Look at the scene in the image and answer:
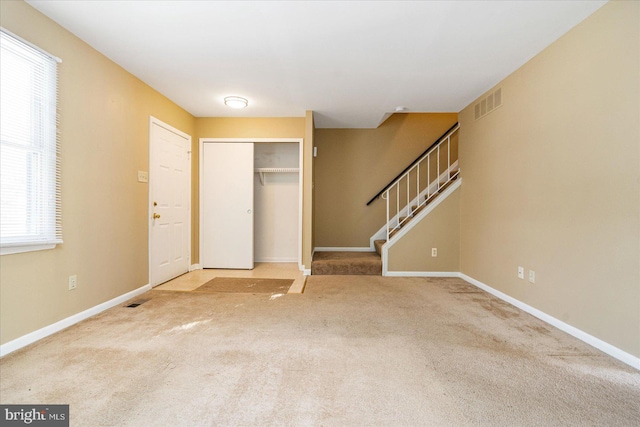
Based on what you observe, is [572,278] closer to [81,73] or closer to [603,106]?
[603,106]

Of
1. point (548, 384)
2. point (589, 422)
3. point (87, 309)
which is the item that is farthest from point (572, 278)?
point (87, 309)

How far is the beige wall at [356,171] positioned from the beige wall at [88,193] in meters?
2.95

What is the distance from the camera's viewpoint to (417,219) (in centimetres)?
428

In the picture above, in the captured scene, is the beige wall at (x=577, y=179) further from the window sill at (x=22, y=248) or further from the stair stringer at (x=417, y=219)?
the window sill at (x=22, y=248)

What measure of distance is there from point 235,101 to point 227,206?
1.70 metres

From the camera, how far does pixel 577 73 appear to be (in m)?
2.27

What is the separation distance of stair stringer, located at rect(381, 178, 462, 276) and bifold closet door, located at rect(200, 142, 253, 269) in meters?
2.18

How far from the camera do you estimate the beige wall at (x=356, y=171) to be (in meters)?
5.32

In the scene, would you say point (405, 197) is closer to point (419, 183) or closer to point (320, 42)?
point (419, 183)

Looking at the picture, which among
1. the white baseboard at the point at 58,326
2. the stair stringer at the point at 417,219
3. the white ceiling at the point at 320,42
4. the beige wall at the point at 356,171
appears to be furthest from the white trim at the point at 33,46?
the stair stringer at the point at 417,219

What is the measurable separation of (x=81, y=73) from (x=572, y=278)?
457 centimetres

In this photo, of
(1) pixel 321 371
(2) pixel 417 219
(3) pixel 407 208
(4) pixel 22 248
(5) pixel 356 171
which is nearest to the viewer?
(1) pixel 321 371

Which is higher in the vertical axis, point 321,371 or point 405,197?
point 405,197

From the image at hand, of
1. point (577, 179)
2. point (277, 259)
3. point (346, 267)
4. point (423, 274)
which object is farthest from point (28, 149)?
point (423, 274)
